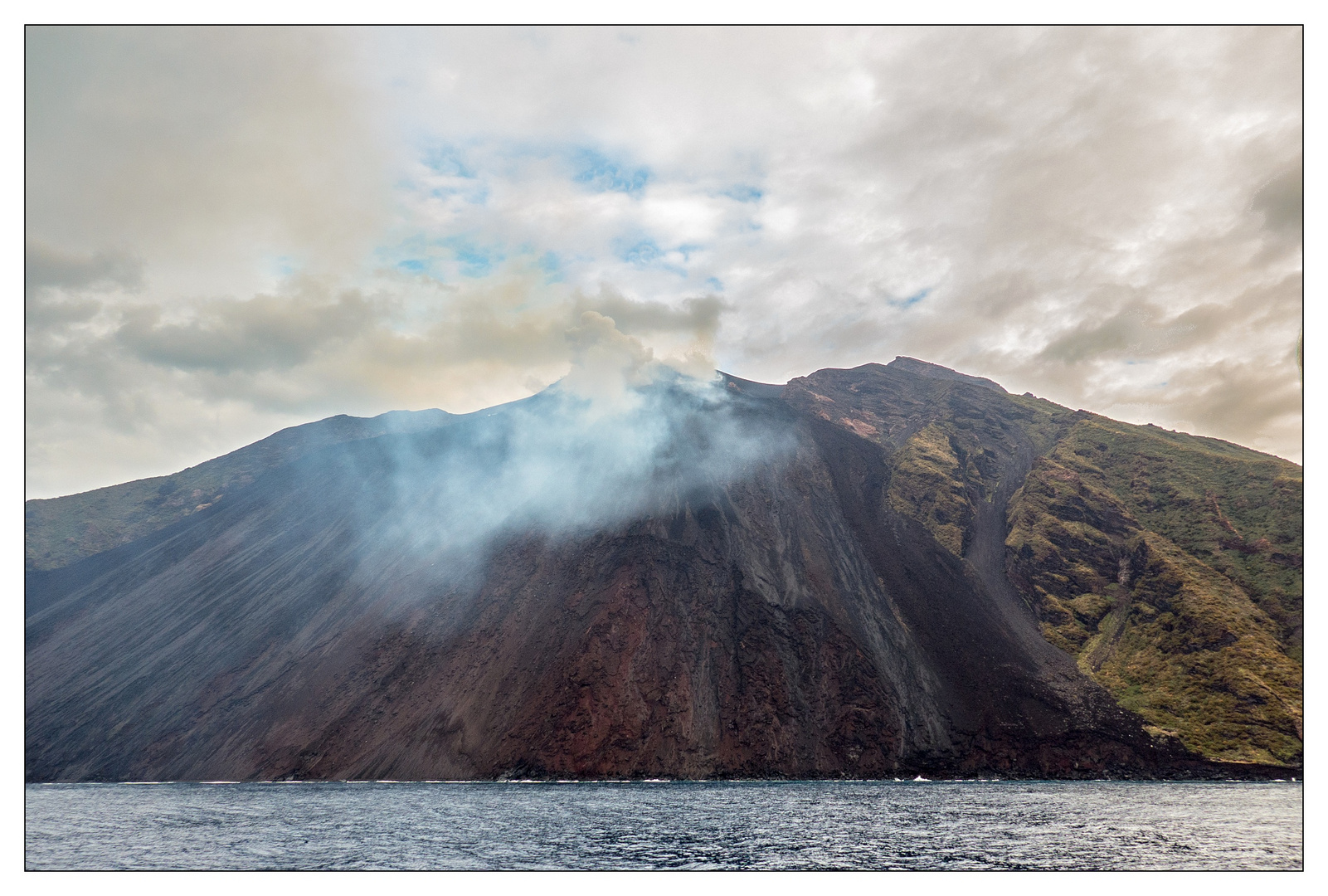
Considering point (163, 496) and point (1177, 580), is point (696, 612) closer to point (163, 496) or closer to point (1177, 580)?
point (1177, 580)

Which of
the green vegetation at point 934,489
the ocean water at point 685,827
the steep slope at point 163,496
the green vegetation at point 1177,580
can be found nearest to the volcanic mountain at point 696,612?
the green vegetation at point 1177,580

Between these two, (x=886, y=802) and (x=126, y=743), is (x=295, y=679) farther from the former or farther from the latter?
(x=886, y=802)

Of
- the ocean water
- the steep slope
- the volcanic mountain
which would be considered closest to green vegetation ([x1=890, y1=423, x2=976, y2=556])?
the volcanic mountain

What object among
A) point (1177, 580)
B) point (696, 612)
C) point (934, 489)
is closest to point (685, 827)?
point (696, 612)

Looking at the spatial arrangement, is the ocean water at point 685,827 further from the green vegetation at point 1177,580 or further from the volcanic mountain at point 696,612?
the green vegetation at point 1177,580

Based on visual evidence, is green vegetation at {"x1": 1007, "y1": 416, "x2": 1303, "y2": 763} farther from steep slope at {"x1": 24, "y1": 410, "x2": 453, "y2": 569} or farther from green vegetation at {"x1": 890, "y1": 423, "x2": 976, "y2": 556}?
steep slope at {"x1": 24, "y1": 410, "x2": 453, "y2": 569}

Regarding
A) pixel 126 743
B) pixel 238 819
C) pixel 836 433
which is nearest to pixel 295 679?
pixel 126 743
